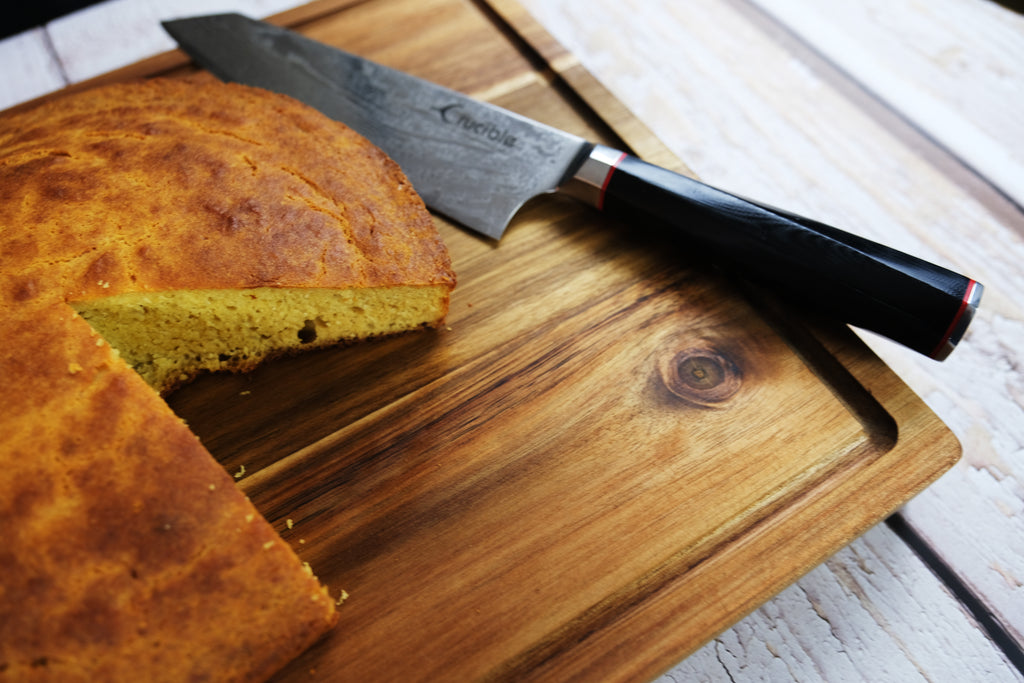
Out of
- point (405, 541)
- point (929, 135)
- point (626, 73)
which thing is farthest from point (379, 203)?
point (929, 135)

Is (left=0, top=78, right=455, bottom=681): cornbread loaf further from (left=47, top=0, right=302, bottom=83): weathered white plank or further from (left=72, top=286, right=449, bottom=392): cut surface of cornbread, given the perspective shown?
(left=47, top=0, right=302, bottom=83): weathered white plank

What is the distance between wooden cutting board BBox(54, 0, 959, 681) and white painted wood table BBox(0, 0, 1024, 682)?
0.28 metres

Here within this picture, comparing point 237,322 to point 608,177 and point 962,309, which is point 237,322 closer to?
point 608,177

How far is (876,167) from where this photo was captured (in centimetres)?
287

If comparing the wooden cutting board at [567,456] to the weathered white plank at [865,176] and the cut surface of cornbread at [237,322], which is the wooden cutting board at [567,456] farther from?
the weathered white plank at [865,176]

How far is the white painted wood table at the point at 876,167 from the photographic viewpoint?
1.95 meters

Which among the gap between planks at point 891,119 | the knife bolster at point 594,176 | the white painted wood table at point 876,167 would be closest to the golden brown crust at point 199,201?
the knife bolster at point 594,176

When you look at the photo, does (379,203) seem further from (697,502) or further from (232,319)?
(697,502)

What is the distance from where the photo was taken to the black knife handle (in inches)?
75.5

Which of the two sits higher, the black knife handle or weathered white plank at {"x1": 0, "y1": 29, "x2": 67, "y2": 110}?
the black knife handle

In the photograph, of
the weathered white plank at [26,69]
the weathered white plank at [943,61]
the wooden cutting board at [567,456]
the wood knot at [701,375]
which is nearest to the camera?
the wooden cutting board at [567,456]

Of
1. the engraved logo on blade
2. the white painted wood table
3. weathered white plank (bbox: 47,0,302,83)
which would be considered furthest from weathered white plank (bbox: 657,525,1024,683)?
weathered white plank (bbox: 47,0,302,83)

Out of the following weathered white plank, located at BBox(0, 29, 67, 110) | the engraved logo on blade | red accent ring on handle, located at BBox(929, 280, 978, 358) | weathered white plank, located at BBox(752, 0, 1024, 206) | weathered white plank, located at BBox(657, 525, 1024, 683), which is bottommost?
weathered white plank, located at BBox(657, 525, 1024, 683)

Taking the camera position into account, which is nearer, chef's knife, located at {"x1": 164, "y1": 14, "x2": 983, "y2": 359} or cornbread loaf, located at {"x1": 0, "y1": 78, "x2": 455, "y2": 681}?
cornbread loaf, located at {"x1": 0, "y1": 78, "x2": 455, "y2": 681}
